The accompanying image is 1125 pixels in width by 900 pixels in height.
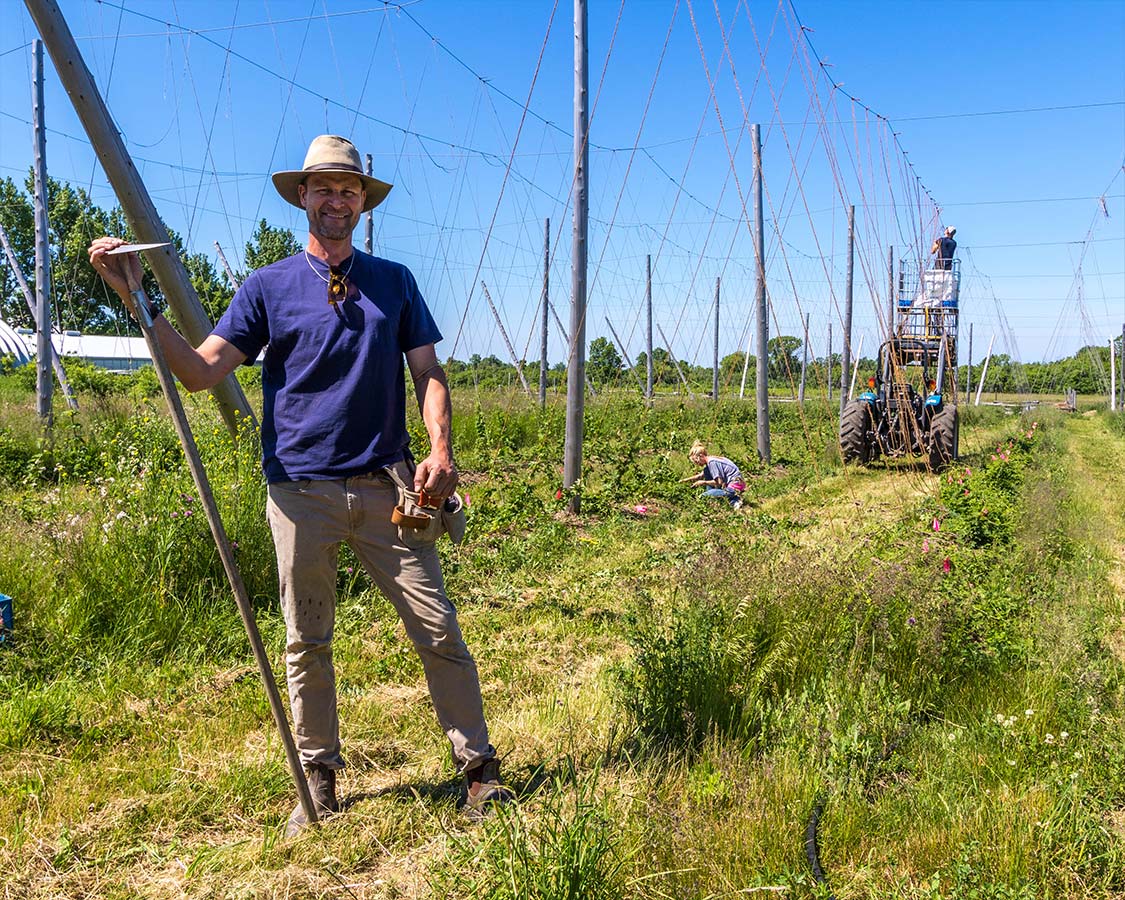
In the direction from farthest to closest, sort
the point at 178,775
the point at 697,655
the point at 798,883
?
the point at 697,655 → the point at 178,775 → the point at 798,883

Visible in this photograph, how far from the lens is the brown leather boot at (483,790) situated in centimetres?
252

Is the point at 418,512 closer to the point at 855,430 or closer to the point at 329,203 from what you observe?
the point at 329,203

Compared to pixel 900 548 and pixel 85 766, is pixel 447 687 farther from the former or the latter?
pixel 900 548

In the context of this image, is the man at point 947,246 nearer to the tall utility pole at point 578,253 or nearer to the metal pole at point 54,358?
the tall utility pole at point 578,253

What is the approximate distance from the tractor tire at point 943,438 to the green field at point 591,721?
4.86 meters

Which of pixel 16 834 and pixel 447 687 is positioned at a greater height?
pixel 447 687

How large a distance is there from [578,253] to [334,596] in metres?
5.31

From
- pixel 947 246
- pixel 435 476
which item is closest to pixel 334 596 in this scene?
pixel 435 476

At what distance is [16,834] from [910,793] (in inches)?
99.8

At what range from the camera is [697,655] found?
125 inches

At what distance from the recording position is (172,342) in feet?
7.64

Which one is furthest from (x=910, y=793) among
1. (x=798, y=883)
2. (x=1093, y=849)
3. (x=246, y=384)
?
(x=246, y=384)

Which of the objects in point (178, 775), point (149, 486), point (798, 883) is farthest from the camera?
point (149, 486)

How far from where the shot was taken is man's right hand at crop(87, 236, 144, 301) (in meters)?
2.12
